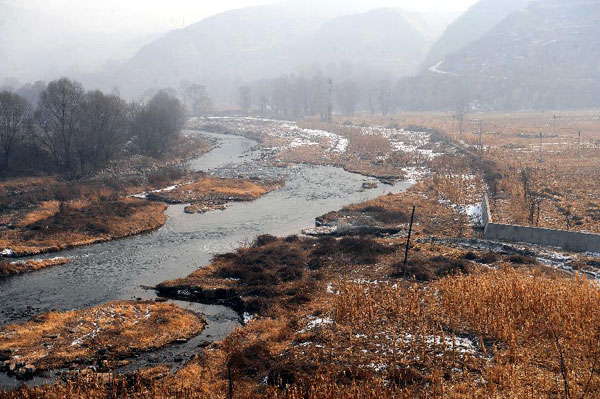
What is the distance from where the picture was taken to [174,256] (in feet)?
102

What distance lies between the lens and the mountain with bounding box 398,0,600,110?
141m

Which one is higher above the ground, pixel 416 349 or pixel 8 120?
pixel 8 120

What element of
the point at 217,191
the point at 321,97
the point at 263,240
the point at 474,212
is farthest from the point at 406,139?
the point at 321,97

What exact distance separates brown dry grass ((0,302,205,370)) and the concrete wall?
2065cm

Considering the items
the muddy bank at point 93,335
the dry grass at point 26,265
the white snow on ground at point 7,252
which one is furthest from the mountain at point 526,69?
the muddy bank at point 93,335

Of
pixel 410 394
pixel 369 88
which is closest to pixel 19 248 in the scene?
pixel 410 394

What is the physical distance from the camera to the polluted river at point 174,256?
74.1ft

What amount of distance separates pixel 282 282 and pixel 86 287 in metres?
10.5

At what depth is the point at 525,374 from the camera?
15.4m

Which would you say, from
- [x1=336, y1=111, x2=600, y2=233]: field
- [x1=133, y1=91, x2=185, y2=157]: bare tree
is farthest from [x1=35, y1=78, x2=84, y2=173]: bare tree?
[x1=336, y1=111, x2=600, y2=233]: field

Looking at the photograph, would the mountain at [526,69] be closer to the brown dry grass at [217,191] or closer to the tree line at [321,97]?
the tree line at [321,97]

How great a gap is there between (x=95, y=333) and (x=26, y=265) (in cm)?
1102

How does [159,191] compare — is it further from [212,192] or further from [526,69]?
[526,69]

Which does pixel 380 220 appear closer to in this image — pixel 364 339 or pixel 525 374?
pixel 364 339
